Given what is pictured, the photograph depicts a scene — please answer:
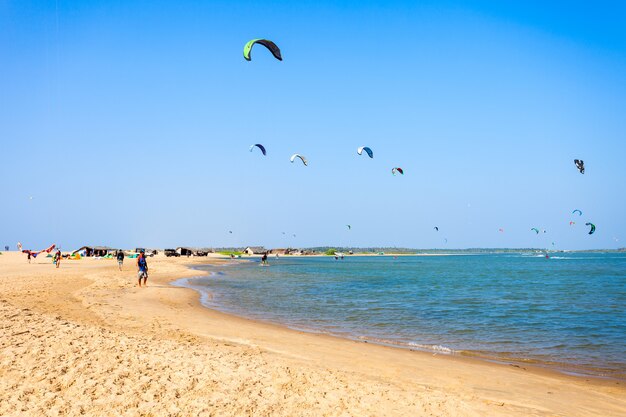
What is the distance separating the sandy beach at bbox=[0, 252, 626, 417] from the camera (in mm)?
5465

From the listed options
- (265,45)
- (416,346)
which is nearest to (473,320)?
(416,346)

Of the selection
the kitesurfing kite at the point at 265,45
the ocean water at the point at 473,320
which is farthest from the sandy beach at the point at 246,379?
the kitesurfing kite at the point at 265,45

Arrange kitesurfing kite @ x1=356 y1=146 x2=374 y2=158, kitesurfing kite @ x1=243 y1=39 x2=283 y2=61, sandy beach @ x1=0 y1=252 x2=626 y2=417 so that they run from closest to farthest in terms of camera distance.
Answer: sandy beach @ x1=0 y1=252 x2=626 y2=417, kitesurfing kite @ x1=243 y1=39 x2=283 y2=61, kitesurfing kite @ x1=356 y1=146 x2=374 y2=158

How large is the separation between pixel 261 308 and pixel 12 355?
11.4 metres

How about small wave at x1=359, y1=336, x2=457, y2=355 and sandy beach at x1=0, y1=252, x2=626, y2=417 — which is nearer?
sandy beach at x1=0, y1=252, x2=626, y2=417

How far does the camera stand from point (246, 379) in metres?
6.61

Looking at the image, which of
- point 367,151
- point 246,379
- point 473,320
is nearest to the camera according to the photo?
point 246,379

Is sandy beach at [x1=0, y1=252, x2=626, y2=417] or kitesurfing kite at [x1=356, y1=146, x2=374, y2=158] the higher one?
kitesurfing kite at [x1=356, y1=146, x2=374, y2=158]

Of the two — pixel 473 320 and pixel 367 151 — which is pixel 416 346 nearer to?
pixel 473 320

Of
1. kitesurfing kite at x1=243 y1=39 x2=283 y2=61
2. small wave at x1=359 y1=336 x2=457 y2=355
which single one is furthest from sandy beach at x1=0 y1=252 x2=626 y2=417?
kitesurfing kite at x1=243 y1=39 x2=283 y2=61

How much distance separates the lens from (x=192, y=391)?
19.2 feet

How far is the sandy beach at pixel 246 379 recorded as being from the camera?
215 inches

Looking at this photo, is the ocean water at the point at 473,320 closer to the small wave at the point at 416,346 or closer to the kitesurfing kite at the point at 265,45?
the small wave at the point at 416,346

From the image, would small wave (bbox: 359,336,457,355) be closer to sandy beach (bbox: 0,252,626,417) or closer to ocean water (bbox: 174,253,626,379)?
ocean water (bbox: 174,253,626,379)
